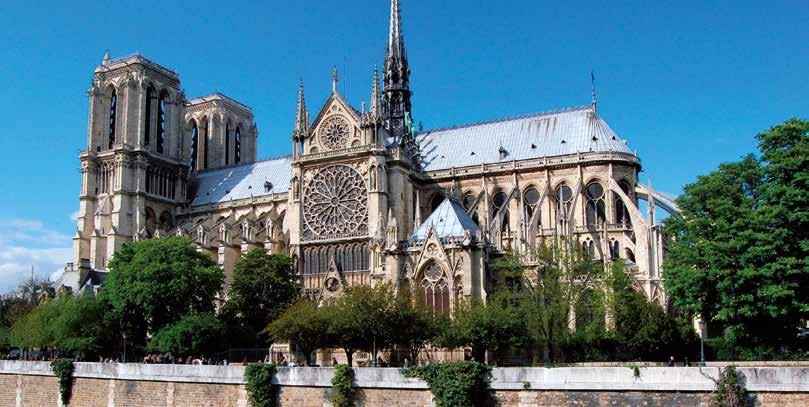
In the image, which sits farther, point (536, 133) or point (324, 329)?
point (536, 133)

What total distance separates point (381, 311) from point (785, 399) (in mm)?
19280

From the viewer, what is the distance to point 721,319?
34094mm

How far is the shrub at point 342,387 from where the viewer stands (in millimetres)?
29734

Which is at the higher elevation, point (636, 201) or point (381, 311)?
point (636, 201)

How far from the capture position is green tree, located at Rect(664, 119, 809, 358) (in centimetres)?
3203

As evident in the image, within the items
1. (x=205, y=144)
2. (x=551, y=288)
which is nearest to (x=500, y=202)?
(x=551, y=288)

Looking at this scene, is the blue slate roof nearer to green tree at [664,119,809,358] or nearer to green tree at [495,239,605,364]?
green tree at [495,239,605,364]

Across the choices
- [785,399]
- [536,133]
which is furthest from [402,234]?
[785,399]

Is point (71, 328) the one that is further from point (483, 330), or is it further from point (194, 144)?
point (194, 144)

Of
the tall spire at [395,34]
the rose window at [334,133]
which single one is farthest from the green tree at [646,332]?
the tall spire at [395,34]

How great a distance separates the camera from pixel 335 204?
60.1 meters

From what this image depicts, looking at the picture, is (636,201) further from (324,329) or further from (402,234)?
(324,329)

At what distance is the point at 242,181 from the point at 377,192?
22.3m

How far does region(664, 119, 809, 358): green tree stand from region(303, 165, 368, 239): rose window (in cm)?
2602
